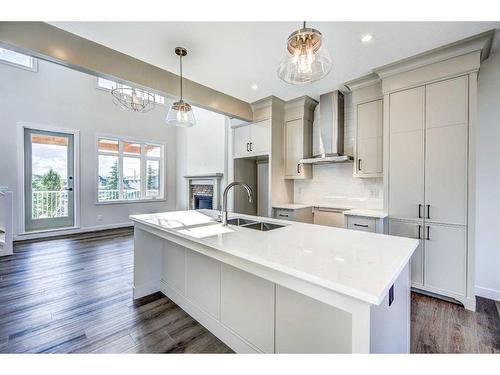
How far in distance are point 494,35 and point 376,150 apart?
1440 millimetres

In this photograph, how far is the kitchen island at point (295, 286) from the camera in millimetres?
908

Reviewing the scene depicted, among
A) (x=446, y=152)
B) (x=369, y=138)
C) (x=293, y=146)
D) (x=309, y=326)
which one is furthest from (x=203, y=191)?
(x=309, y=326)

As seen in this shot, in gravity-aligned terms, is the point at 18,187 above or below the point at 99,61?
below

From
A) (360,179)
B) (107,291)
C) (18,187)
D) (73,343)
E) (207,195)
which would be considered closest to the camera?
(73,343)

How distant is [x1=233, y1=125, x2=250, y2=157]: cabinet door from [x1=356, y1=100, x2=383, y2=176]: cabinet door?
1.95 m

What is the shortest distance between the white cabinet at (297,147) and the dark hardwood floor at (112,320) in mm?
2289

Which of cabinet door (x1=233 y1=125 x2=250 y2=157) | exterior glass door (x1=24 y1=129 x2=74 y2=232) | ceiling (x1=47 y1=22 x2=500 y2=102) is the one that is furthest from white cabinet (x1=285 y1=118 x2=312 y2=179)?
exterior glass door (x1=24 y1=129 x2=74 y2=232)

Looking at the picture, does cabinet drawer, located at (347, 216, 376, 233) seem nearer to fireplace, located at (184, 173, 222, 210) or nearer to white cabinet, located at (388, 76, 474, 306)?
white cabinet, located at (388, 76, 474, 306)

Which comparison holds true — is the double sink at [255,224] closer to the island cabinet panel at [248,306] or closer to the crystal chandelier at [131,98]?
the island cabinet panel at [248,306]

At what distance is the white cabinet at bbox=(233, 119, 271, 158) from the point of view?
159 inches

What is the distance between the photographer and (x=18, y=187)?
4.55 m
